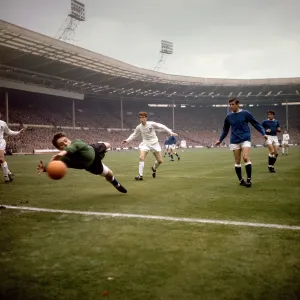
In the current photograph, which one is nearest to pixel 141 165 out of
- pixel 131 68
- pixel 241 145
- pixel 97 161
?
pixel 241 145

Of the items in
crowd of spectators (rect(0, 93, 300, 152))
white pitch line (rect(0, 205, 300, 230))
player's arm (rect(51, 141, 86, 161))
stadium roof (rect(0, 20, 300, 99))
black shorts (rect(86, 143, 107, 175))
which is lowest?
white pitch line (rect(0, 205, 300, 230))

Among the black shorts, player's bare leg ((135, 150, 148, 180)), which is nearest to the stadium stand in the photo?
player's bare leg ((135, 150, 148, 180))

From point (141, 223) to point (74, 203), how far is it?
7.05 ft

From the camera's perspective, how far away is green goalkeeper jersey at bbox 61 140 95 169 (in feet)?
19.2

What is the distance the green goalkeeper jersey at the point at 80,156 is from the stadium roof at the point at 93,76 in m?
30.7

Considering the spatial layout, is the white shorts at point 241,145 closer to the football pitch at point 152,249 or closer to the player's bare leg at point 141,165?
the football pitch at point 152,249

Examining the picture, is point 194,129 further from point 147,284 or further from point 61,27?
point 147,284

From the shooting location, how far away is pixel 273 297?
2.23 metres

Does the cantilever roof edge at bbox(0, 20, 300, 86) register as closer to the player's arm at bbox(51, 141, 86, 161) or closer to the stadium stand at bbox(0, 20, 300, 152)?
the stadium stand at bbox(0, 20, 300, 152)

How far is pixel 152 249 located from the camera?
328 centimetres

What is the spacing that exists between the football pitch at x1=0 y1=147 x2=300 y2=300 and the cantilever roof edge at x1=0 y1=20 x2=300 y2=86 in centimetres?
3206

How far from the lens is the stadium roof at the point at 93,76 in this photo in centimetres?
3678

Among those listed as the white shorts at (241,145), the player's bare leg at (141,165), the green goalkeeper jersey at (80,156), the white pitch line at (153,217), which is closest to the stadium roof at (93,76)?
the player's bare leg at (141,165)

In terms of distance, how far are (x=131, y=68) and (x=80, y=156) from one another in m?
44.2
